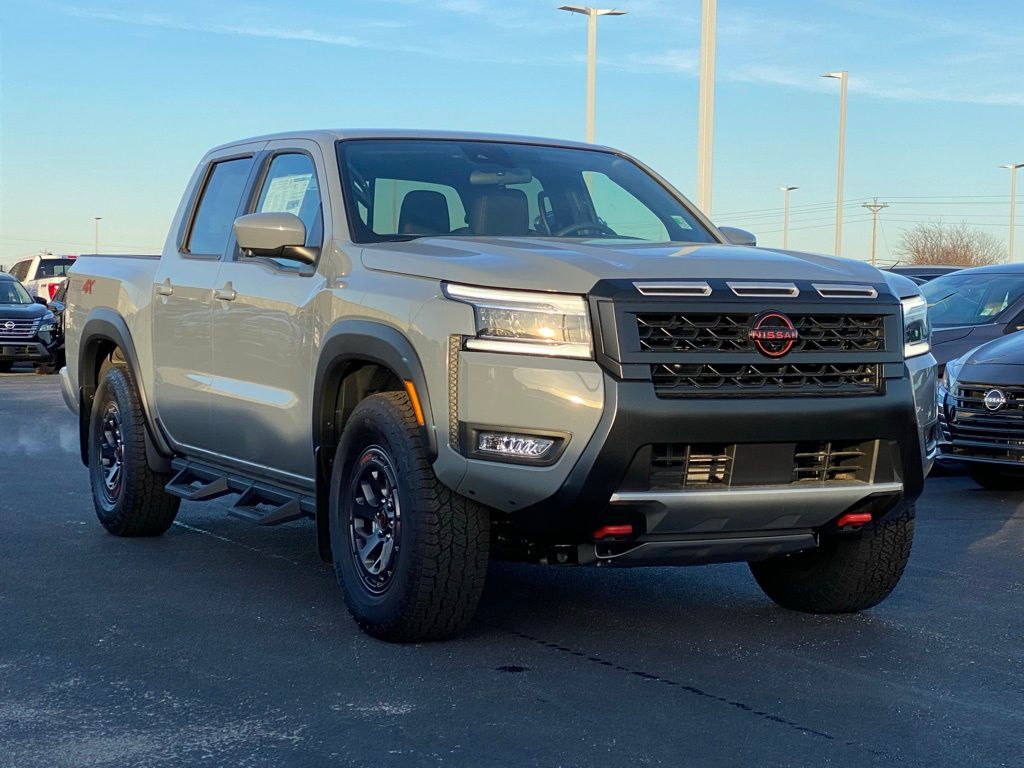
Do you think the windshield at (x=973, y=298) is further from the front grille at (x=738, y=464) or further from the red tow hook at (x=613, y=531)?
the red tow hook at (x=613, y=531)

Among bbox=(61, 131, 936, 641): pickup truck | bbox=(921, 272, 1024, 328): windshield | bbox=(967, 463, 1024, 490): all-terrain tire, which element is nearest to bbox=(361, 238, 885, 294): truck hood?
bbox=(61, 131, 936, 641): pickup truck

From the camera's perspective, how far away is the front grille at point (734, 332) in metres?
4.99

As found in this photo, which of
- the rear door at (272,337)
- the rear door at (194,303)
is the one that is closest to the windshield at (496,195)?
the rear door at (272,337)

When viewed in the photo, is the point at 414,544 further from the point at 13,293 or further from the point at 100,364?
the point at 13,293

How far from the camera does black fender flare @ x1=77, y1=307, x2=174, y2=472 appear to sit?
772 cm

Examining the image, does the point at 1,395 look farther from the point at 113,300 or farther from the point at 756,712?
the point at 756,712

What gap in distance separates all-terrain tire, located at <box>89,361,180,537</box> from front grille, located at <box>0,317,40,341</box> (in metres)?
16.9

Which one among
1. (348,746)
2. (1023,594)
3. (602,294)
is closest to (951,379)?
(1023,594)

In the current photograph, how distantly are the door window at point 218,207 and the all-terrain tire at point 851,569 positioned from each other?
306 cm

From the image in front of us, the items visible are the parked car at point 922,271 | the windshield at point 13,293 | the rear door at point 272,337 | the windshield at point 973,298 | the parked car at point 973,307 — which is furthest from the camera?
the windshield at point 13,293

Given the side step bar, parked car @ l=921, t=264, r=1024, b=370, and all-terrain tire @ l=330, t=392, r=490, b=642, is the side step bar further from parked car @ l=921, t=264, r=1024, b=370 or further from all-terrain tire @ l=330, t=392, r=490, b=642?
parked car @ l=921, t=264, r=1024, b=370

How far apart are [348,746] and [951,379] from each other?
6.97 meters

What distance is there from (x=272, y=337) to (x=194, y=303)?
0.94 meters

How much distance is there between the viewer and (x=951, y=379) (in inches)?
402
